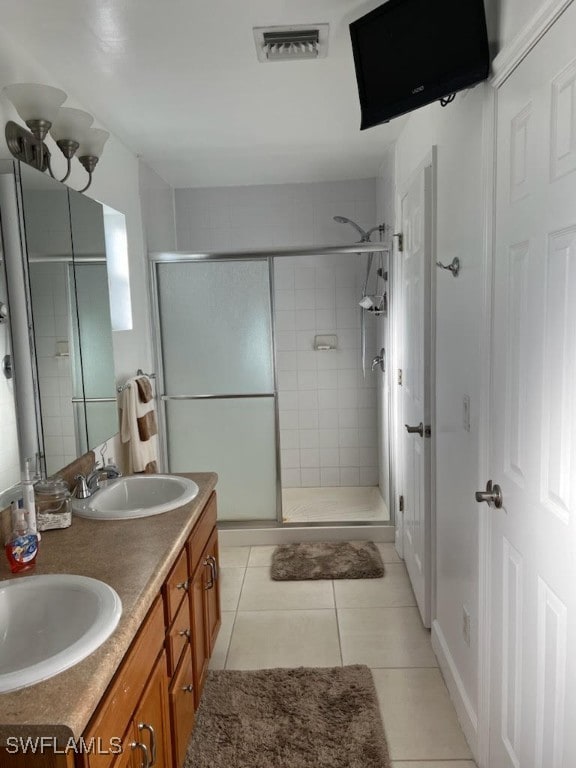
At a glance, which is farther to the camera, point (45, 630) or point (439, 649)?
point (439, 649)

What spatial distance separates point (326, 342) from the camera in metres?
4.54

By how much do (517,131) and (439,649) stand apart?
1983mm

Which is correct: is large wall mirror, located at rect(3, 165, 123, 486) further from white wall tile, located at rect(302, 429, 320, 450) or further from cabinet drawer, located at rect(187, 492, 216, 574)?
white wall tile, located at rect(302, 429, 320, 450)

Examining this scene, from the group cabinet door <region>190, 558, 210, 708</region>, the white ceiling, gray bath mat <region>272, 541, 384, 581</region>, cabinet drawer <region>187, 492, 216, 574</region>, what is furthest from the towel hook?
gray bath mat <region>272, 541, 384, 581</region>

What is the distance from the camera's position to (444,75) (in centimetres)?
164

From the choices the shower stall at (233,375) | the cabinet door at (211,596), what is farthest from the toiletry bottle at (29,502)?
the shower stall at (233,375)

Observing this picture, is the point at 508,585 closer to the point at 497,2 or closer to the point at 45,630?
the point at 45,630

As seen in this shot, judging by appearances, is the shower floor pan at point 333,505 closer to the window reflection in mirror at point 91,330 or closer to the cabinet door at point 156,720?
the window reflection in mirror at point 91,330

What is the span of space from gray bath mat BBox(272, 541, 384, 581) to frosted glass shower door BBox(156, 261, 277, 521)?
32 centimetres

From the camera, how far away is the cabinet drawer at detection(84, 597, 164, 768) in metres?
1.07

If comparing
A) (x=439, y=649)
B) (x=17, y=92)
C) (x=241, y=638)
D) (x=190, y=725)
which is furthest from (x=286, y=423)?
(x=17, y=92)

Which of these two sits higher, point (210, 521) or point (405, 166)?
point (405, 166)

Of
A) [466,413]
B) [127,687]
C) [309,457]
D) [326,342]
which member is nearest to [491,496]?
[466,413]

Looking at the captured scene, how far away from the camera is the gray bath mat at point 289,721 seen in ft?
6.20
